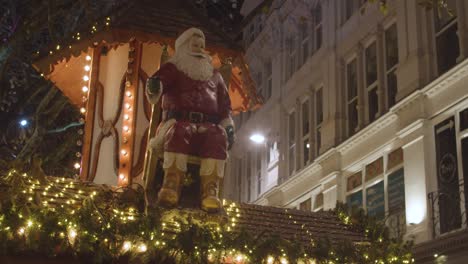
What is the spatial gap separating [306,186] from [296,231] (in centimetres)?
1625

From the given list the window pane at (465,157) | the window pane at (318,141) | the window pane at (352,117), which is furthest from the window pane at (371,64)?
the window pane at (465,157)

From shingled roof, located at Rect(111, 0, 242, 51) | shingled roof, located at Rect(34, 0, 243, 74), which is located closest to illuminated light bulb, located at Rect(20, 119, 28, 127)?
shingled roof, located at Rect(34, 0, 243, 74)

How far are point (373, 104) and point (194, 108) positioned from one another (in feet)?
46.0

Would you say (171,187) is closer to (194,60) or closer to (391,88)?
(194,60)

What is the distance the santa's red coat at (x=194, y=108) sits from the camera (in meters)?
8.59

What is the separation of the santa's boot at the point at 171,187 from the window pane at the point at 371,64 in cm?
1443

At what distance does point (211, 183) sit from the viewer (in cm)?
854

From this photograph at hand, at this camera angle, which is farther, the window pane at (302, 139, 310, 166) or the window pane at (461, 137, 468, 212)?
the window pane at (302, 139, 310, 166)

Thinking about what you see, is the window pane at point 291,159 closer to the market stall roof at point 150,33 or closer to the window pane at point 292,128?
the window pane at point 292,128

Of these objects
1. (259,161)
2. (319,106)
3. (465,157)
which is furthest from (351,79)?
(259,161)

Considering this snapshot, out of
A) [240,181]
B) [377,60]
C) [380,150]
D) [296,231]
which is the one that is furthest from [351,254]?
[240,181]

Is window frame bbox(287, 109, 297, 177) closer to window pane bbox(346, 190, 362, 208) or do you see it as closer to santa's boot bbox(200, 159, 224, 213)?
window pane bbox(346, 190, 362, 208)

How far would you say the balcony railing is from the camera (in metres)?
16.7

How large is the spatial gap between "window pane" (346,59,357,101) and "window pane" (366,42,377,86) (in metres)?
0.91
